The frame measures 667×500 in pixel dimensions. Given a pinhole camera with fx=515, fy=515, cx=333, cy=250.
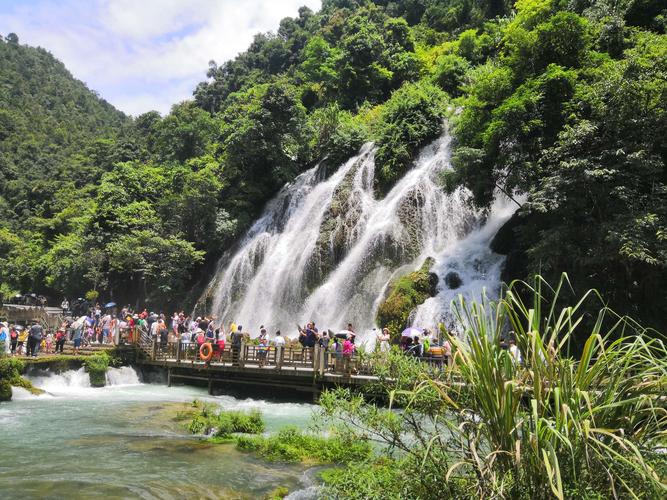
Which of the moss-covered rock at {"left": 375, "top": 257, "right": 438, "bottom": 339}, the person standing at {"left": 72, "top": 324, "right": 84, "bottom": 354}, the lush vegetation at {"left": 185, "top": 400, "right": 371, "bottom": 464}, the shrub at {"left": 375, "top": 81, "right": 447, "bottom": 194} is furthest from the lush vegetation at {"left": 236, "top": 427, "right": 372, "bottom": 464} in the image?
the shrub at {"left": 375, "top": 81, "right": 447, "bottom": 194}

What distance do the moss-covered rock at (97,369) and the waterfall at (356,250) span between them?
338 inches

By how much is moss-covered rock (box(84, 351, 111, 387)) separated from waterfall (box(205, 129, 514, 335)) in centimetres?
858

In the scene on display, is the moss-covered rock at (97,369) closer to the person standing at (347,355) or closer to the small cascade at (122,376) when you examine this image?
the small cascade at (122,376)

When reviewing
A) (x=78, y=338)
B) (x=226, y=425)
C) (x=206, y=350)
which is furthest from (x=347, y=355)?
(x=78, y=338)

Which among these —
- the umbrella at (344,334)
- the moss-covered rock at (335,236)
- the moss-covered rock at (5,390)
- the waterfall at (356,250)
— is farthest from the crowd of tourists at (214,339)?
the moss-covered rock at (335,236)

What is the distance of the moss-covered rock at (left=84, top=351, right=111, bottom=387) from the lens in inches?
748

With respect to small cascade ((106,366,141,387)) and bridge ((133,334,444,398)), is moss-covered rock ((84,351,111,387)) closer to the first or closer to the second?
small cascade ((106,366,141,387))

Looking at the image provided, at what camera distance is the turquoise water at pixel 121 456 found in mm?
8055

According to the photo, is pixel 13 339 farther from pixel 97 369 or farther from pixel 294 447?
pixel 294 447

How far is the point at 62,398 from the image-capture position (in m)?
16.4

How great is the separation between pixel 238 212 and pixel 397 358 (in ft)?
104

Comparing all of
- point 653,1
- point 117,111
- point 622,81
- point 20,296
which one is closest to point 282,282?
point 622,81

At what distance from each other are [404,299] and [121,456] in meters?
12.0

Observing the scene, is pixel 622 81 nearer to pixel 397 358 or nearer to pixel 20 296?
pixel 397 358
